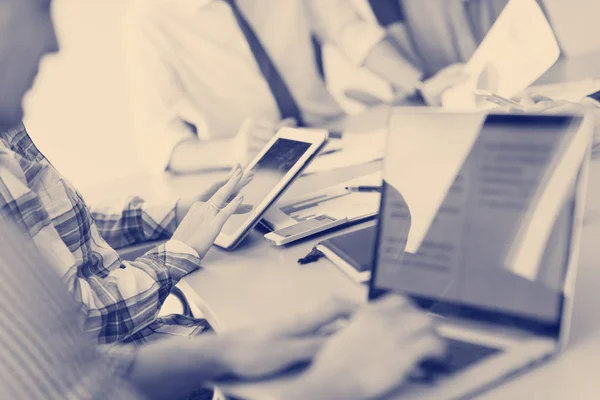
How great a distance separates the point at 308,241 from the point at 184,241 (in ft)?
0.63

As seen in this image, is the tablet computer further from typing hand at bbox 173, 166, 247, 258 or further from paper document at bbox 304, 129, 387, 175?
paper document at bbox 304, 129, 387, 175

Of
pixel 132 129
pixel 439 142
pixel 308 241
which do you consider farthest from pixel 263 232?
pixel 132 129

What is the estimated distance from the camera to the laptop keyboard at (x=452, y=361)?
16.2 inches

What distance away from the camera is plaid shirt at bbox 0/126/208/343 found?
0.58 metres

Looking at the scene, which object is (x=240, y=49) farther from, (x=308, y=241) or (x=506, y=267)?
(x=506, y=267)

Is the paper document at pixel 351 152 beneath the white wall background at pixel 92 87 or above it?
beneath

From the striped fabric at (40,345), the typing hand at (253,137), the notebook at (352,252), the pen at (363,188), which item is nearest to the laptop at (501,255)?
the notebook at (352,252)

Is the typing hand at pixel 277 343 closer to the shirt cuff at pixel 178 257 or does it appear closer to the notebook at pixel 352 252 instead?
the notebook at pixel 352 252

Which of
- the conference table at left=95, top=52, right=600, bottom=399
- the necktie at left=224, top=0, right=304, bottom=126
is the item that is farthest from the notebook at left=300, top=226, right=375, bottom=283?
the necktie at left=224, top=0, right=304, bottom=126

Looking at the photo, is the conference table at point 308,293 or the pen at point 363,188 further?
the pen at point 363,188

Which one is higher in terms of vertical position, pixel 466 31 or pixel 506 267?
pixel 506 267

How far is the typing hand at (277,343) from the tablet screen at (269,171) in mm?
296

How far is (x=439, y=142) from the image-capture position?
52cm

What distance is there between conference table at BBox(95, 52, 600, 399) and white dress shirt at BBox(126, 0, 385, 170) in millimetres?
629
